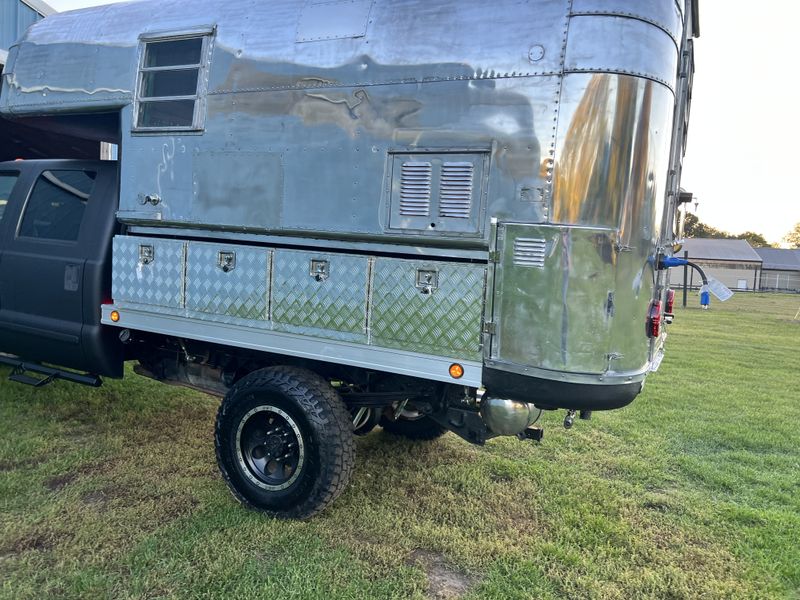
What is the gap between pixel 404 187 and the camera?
3332 mm

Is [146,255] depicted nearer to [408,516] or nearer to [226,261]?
[226,261]

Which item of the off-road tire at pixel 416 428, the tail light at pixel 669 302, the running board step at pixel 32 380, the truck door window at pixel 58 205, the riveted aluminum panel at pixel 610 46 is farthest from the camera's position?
the off-road tire at pixel 416 428

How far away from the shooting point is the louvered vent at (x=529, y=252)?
302 cm

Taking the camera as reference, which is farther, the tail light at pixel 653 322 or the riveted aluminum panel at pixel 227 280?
the riveted aluminum panel at pixel 227 280

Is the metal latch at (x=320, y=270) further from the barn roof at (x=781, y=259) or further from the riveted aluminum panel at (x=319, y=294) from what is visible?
the barn roof at (x=781, y=259)

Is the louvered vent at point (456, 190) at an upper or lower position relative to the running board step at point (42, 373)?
upper

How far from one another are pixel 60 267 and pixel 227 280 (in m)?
1.60

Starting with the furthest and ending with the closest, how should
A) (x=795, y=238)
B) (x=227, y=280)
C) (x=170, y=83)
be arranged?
1. (x=795, y=238)
2. (x=170, y=83)
3. (x=227, y=280)

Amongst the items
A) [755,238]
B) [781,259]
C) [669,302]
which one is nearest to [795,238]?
[755,238]

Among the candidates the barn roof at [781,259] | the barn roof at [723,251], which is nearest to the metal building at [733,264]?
the barn roof at [723,251]

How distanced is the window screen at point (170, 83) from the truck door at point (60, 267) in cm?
71

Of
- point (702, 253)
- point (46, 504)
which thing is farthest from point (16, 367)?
point (702, 253)

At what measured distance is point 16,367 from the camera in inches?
196

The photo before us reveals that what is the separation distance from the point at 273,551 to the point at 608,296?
227cm
